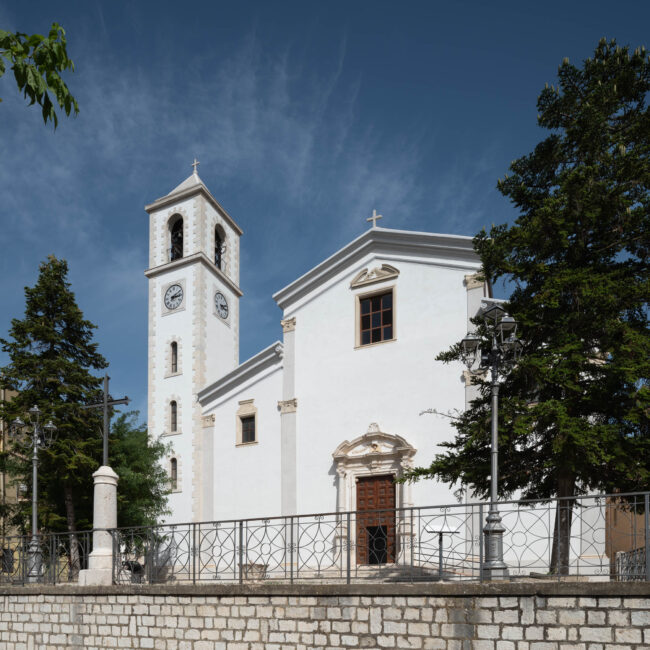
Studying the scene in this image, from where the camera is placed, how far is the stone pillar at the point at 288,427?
18.0m

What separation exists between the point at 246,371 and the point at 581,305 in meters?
11.5

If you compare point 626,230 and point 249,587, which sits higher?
point 626,230

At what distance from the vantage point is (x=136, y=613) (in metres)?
10.2

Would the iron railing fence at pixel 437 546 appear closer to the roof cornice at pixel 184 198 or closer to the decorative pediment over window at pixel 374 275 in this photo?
the decorative pediment over window at pixel 374 275

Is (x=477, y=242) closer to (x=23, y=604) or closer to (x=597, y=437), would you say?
(x=597, y=437)

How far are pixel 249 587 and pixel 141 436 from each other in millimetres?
12678

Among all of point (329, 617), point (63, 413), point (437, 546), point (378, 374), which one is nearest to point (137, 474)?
point (63, 413)

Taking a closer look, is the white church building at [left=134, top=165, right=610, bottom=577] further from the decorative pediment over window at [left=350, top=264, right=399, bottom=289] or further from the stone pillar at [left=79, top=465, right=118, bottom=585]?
the stone pillar at [left=79, top=465, right=118, bottom=585]

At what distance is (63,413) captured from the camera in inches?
752

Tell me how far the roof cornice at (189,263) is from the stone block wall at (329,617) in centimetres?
1473

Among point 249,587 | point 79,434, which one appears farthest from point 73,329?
point 249,587

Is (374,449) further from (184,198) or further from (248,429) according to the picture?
(184,198)

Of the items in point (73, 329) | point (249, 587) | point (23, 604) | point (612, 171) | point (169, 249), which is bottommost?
point (23, 604)

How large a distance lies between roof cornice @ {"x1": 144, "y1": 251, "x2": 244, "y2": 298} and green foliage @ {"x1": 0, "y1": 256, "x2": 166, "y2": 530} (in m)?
4.82
